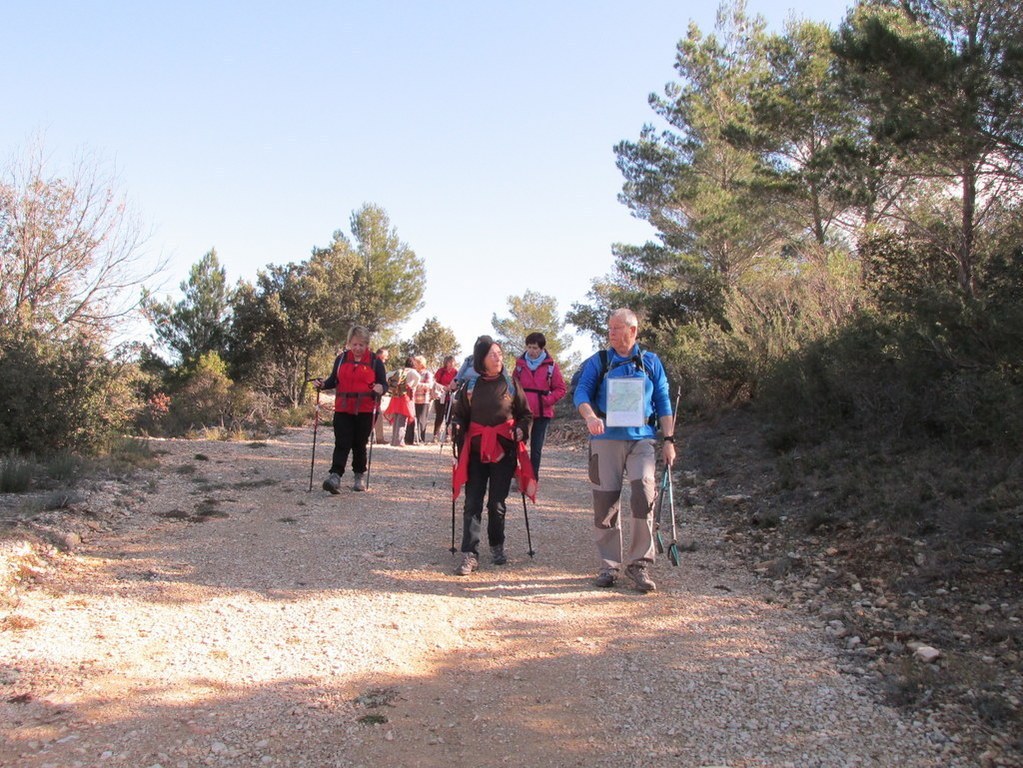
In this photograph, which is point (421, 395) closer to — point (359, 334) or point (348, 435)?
point (348, 435)

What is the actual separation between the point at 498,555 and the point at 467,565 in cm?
37

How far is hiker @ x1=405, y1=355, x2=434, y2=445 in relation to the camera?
14547 millimetres

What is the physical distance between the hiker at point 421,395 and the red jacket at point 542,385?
230 inches

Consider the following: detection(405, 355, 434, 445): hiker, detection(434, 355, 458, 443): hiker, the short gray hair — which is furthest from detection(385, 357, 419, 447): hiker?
the short gray hair

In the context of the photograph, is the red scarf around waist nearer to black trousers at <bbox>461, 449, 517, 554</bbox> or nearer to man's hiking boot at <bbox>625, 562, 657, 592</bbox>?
black trousers at <bbox>461, 449, 517, 554</bbox>

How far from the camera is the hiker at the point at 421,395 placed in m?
14.5

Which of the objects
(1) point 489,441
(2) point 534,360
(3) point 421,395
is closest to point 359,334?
(2) point 534,360

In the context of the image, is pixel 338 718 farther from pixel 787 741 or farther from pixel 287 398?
pixel 287 398

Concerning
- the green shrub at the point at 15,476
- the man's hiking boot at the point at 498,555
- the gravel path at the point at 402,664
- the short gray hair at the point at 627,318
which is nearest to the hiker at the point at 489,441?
the man's hiking boot at the point at 498,555

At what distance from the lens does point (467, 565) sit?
233 inches

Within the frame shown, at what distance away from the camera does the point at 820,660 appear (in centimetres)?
425

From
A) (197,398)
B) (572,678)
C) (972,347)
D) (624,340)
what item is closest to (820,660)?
(572,678)

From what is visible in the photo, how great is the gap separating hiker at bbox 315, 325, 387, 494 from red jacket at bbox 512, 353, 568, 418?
163 cm

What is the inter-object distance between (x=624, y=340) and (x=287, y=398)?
2711 centimetres
